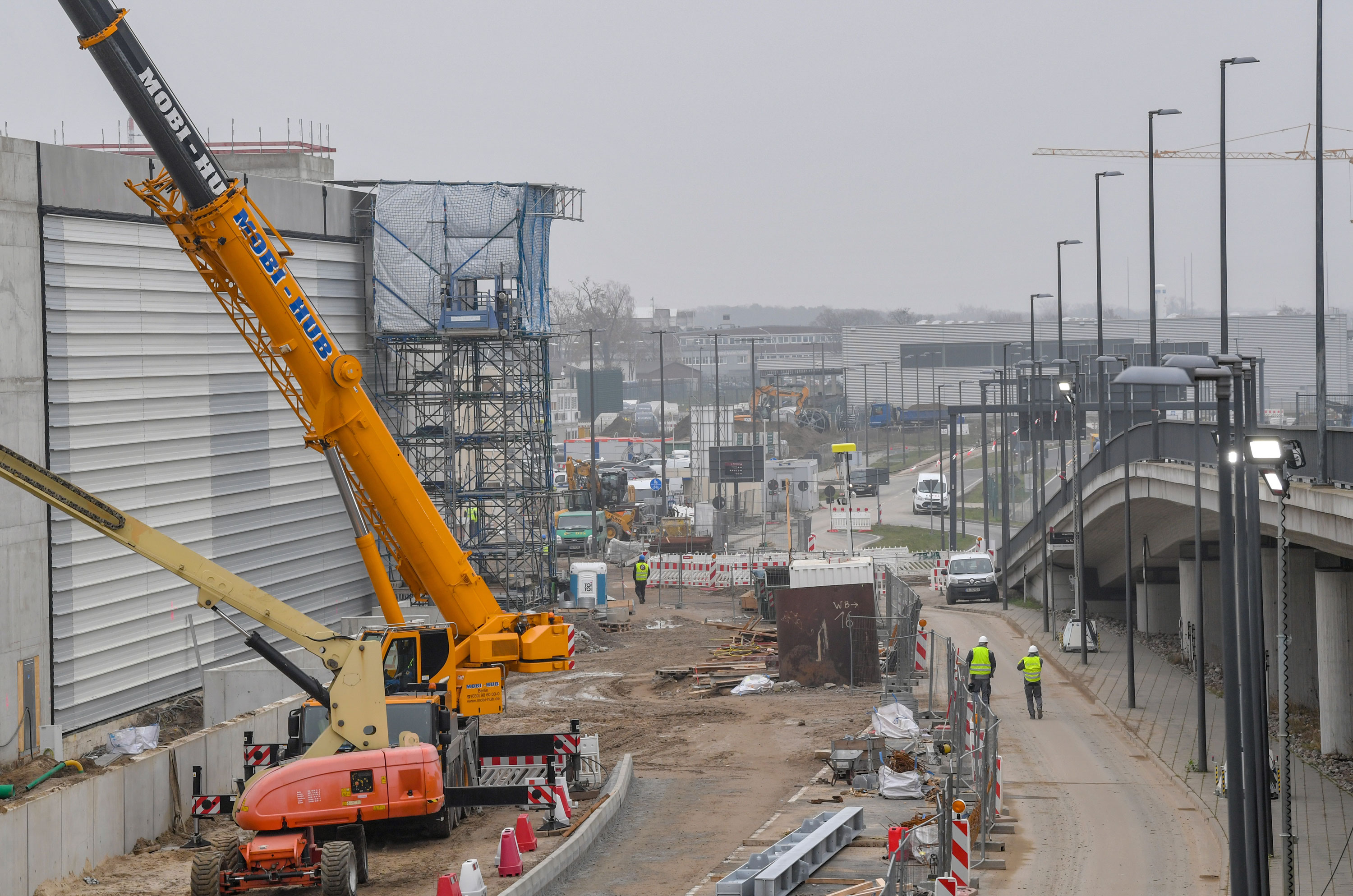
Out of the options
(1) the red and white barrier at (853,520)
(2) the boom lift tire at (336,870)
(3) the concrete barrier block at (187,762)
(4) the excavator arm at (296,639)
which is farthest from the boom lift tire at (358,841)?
(1) the red and white barrier at (853,520)

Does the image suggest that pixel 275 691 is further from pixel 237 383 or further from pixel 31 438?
pixel 237 383

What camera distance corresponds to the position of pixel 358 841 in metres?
16.1

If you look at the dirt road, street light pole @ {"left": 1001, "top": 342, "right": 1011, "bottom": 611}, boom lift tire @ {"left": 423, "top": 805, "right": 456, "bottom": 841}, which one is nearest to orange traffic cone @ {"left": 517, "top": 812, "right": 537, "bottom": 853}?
boom lift tire @ {"left": 423, "top": 805, "right": 456, "bottom": 841}

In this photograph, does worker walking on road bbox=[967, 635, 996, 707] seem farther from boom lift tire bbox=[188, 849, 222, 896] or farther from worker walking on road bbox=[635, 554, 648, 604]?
worker walking on road bbox=[635, 554, 648, 604]

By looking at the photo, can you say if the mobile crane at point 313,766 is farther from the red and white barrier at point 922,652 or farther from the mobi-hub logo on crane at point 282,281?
the red and white barrier at point 922,652

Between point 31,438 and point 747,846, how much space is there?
50.8 ft

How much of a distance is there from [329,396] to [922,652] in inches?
586

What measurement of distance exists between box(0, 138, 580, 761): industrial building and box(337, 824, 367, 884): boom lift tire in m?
11.0

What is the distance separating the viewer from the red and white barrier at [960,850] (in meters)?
14.7

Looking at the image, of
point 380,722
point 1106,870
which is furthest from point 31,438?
point 1106,870

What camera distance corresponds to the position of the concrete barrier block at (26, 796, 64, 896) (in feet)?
51.5

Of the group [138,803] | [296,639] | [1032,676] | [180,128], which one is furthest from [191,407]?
[1032,676]

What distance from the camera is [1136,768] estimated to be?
22.7m

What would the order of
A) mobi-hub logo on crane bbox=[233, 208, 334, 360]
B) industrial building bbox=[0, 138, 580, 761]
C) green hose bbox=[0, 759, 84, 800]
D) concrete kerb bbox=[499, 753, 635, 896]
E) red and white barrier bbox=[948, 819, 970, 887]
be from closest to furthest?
red and white barrier bbox=[948, 819, 970, 887], concrete kerb bbox=[499, 753, 635, 896], mobi-hub logo on crane bbox=[233, 208, 334, 360], green hose bbox=[0, 759, 84, 800], industrial building bbox=[0, 138, 580, 761]
